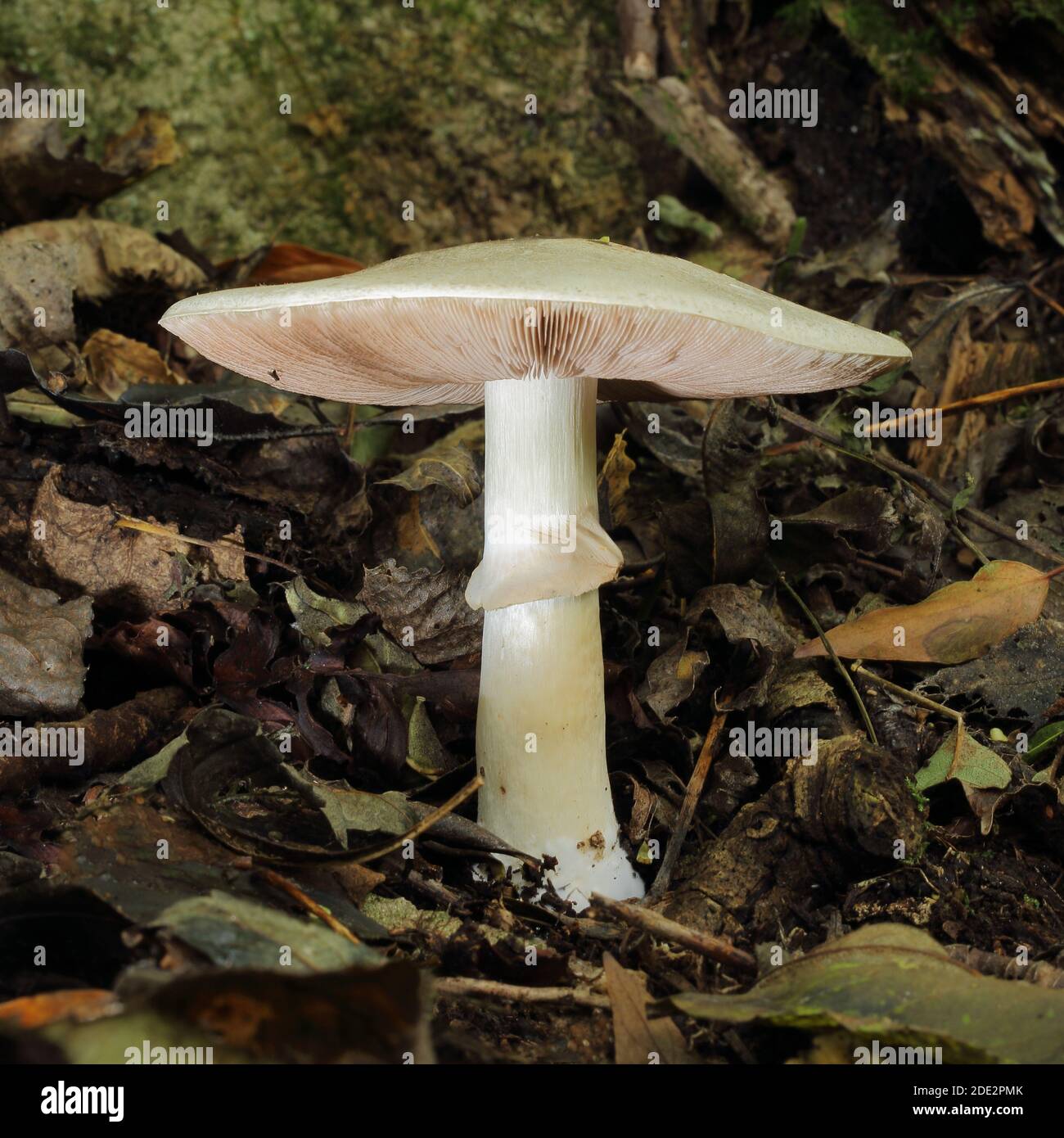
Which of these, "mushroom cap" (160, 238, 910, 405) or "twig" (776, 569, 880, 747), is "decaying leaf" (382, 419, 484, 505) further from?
"twig" (776, 569, 880, 747)

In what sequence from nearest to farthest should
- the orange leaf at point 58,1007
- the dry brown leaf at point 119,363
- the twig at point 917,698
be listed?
1. the orange leaf at point 58,1007
2. the twig at point 917,698
3. the dry brown leaf at point 119,363

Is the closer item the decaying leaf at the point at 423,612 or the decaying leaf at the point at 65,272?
the decaying leaf at the point at 423,612

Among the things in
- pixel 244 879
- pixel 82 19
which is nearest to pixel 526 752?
pixel 244 879

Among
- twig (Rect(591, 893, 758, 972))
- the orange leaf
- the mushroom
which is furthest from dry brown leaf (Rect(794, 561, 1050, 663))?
the orange leaf

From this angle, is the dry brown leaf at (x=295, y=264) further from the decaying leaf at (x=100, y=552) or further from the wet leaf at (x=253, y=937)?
the wet leaf at (x=253, y=937)

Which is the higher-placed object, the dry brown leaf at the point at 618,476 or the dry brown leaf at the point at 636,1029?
the dry brown leaf at the point at 618,476

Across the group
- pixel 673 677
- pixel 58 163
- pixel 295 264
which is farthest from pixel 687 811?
pixel 58 163

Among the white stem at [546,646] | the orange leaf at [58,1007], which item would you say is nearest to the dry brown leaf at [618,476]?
the white stem at [546,646]
